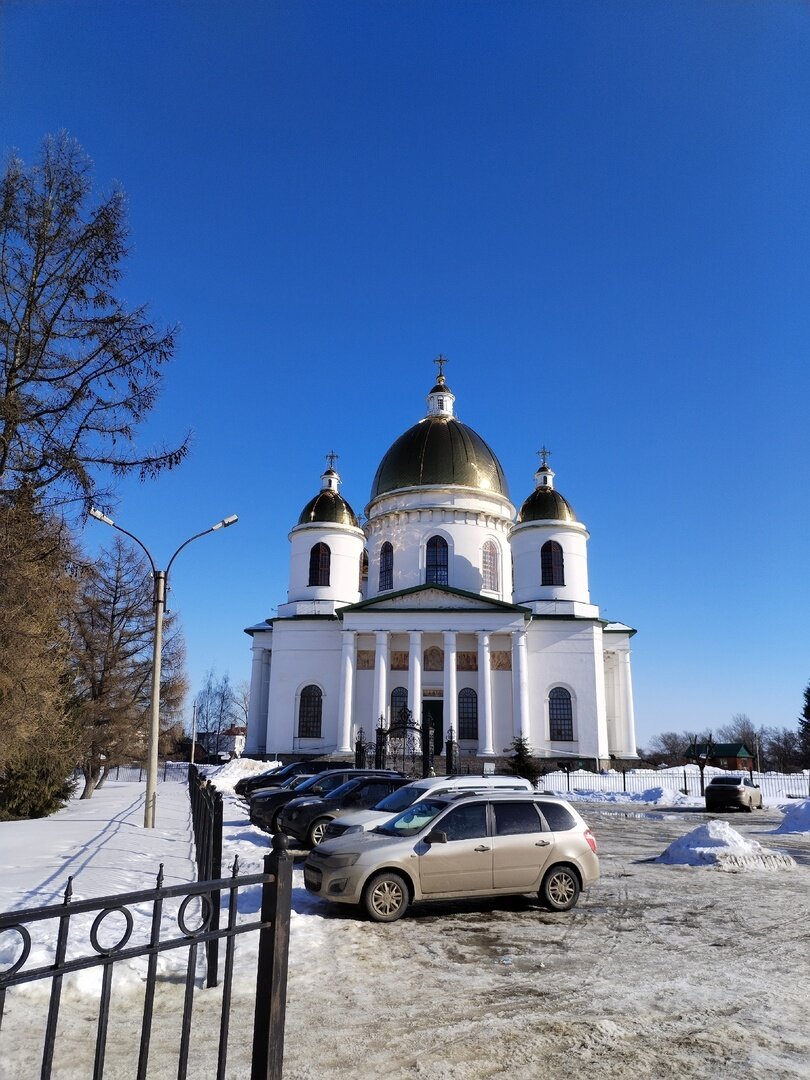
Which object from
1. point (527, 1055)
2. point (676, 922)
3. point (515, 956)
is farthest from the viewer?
point (676, 922)

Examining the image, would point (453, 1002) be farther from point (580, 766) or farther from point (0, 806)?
point (580, 766)

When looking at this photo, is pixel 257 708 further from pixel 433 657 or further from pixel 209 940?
pixel 209 940

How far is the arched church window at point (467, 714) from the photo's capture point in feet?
134

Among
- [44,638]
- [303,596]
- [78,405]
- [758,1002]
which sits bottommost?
[758,1002]

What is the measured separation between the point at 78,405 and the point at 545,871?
9.49 metres

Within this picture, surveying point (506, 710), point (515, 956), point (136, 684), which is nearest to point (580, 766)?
point (506, 710)

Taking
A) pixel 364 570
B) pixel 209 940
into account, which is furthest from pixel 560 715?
pixel 209 940

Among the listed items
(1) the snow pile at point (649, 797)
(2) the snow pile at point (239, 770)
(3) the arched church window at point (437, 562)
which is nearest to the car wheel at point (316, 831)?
(1) the snow pile at point (649, 797)

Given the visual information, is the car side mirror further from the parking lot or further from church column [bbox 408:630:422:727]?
church column [bbox 408:630:422:727]

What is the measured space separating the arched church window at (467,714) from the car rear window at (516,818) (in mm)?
30788

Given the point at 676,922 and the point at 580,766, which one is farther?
the point at 580,766

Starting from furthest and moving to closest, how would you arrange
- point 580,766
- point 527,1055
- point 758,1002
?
point 580,766
point 758,1002
point 527,1055

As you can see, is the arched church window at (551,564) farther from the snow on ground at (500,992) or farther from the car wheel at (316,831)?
the snow on ground at (500,992)

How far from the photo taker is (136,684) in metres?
28.3
